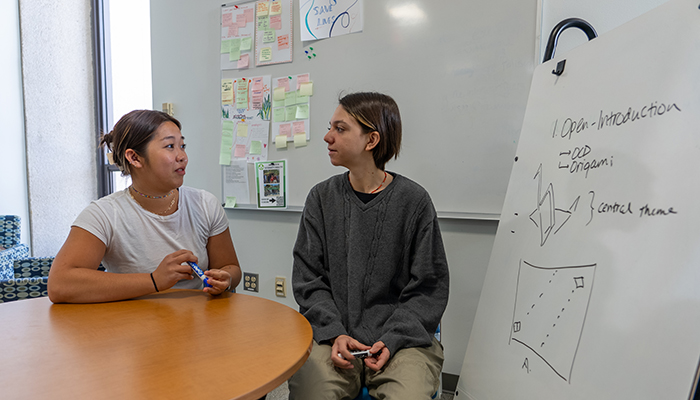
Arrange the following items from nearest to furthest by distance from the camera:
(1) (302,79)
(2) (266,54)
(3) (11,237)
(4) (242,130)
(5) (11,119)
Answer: (1) (302,79), (2) (266,54), (4) (242,130), (3) (11,237), (5) (11,119)

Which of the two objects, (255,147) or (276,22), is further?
(255,147)

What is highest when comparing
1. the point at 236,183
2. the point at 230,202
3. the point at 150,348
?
the point at 236,183

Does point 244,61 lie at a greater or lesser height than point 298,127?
greater

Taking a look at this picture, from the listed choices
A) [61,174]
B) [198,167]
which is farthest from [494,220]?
[61,174]

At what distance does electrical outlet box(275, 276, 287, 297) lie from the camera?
2.34 meters

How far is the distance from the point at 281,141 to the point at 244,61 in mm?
566

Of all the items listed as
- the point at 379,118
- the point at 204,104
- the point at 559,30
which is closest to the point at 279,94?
the point at 204,104

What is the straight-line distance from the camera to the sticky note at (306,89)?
218 cm

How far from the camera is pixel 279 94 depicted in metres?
2.29

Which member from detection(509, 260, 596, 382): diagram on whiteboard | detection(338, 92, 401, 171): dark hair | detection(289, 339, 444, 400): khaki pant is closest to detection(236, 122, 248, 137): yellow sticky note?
detection(338, 92, 401, 171): dark hair

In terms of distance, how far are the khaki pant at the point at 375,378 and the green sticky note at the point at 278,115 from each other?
1.47 m

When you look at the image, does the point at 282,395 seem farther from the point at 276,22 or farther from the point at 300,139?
the point at 276,22

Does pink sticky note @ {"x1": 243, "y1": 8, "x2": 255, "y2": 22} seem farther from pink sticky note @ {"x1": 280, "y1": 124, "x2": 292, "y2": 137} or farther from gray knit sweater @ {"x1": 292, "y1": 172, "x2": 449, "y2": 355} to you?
gray knit sweater @ {"x1": 292, "y1": 172, "x2": 449, "y2": 355}

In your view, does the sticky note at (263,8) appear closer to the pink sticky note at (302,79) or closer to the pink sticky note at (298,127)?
the pink sticky note at (302,79)
